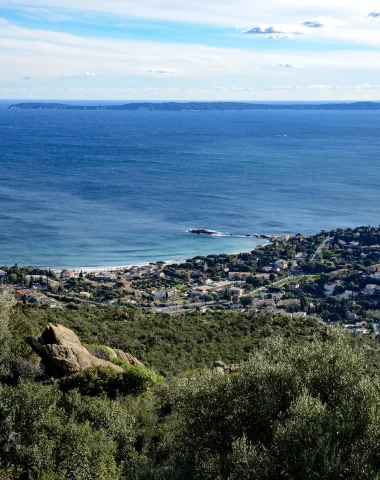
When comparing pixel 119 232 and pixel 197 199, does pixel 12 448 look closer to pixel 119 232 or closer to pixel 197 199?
pixel 119 232

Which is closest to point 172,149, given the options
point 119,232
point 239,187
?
point 239,187

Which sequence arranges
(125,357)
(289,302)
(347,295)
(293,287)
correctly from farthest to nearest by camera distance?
(293,287) → (347,295) → (289,302) → (125,357)

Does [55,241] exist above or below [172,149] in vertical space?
below

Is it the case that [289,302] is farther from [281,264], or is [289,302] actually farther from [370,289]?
[281,264]

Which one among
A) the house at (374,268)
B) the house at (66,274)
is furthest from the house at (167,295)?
the house at (374,268)

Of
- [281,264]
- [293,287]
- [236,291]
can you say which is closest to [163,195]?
[281,264]

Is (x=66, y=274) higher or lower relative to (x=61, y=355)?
lower

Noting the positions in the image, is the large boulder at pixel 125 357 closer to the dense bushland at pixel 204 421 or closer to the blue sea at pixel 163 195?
the dense bushland at pixel 204 421
